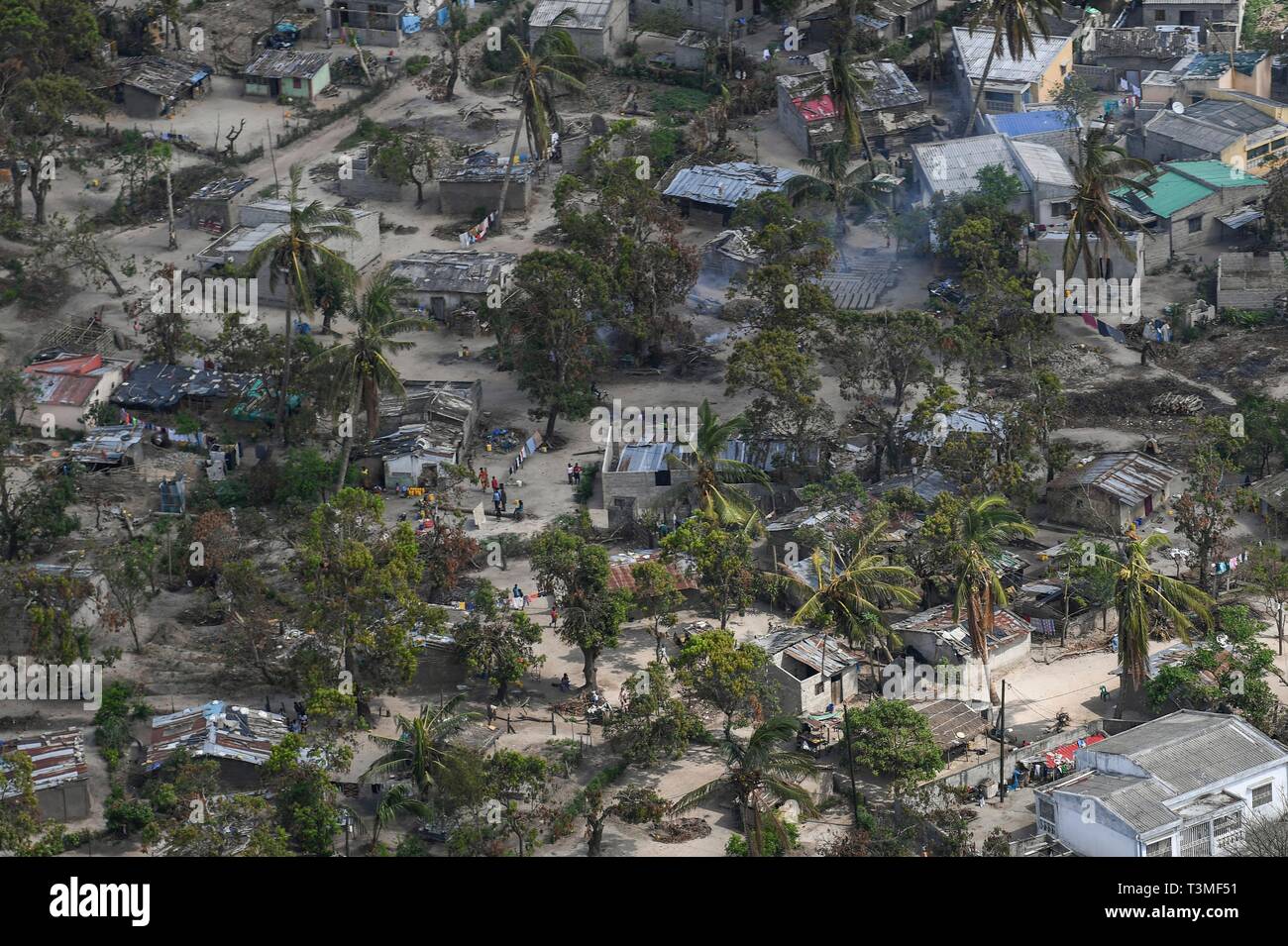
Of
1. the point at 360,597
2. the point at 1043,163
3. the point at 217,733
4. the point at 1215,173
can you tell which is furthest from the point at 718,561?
the point at 1215,173

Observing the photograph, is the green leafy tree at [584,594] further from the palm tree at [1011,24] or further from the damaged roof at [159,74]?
the damaged roof at [159,74]

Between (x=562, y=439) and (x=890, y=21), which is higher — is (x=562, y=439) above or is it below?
below

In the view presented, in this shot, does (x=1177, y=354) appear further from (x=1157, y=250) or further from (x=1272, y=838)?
(x=1272, y=838)

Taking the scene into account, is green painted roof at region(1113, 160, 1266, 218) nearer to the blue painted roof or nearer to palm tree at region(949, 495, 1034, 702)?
the blue painted roof

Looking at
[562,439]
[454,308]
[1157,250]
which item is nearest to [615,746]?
[562,439]

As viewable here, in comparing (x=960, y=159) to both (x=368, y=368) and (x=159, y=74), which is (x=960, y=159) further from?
(x=159, y=74)

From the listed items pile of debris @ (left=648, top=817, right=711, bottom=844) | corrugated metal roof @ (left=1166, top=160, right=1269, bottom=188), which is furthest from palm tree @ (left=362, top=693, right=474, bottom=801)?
corrugated metal roof @ (left=1166, top=160, right=1269, bottom=188)

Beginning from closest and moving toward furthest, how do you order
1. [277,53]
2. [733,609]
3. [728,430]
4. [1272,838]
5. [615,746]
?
1. [1272,838]
2. [615,746]
3. [733,609]
4. [728,430]
5. [277,53]
